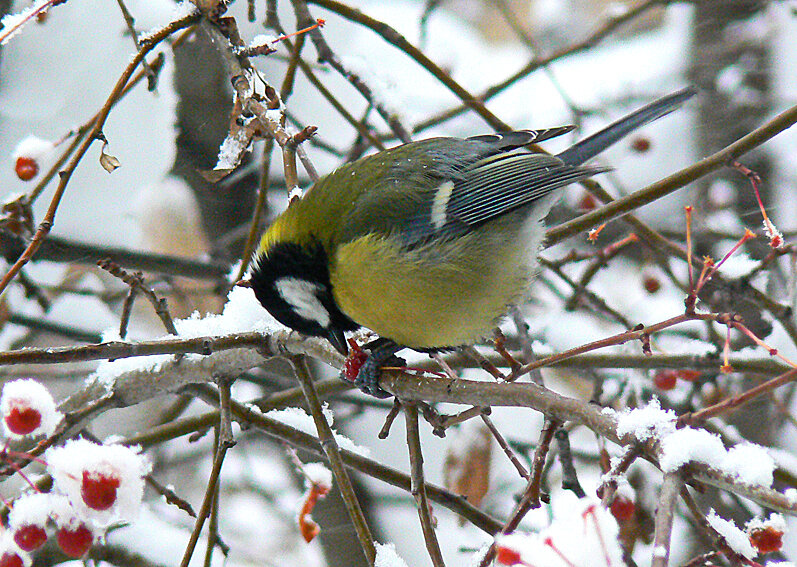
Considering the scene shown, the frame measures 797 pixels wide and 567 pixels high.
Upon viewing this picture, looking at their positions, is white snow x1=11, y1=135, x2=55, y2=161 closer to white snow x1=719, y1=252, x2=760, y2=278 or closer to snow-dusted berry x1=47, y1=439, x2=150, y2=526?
snow-dusted berry x1=47, y1=439, x2=150, y2=526

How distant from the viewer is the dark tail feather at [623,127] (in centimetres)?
216

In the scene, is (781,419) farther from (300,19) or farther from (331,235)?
(300,19)

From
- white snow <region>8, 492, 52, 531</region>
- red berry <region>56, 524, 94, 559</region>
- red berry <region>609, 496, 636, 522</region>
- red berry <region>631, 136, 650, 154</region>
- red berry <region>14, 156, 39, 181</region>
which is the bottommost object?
red berry <region>56, 524, 94, 559</region>

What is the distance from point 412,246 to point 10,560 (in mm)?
1102

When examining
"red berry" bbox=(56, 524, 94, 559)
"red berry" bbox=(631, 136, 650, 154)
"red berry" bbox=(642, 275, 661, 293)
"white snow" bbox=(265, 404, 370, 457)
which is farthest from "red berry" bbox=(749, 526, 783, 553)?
"red berry" bbox=(631, 136, 650, 154)

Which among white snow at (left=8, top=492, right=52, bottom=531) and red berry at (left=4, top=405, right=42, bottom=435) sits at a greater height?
red berry at (left=4, top=405, right=42, bottom=435)

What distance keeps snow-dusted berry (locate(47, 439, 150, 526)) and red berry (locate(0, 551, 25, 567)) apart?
16cm

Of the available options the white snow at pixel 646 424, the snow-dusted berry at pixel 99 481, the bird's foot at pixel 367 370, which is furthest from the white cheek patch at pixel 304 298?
the white snow at pixel 646 424

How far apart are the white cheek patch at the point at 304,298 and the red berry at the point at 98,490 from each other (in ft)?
1.88

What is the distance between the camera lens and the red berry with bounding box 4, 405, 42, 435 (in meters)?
1.49

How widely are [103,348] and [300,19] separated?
54.4 inches

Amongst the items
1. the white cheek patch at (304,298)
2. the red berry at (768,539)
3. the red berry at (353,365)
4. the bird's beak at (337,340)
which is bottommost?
the red berry at (768,539)

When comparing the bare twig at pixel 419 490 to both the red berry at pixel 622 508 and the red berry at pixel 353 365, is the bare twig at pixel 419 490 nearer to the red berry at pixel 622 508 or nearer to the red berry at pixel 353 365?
the red berry at pixel 353 365

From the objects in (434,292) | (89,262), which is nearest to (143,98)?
(89,262)
